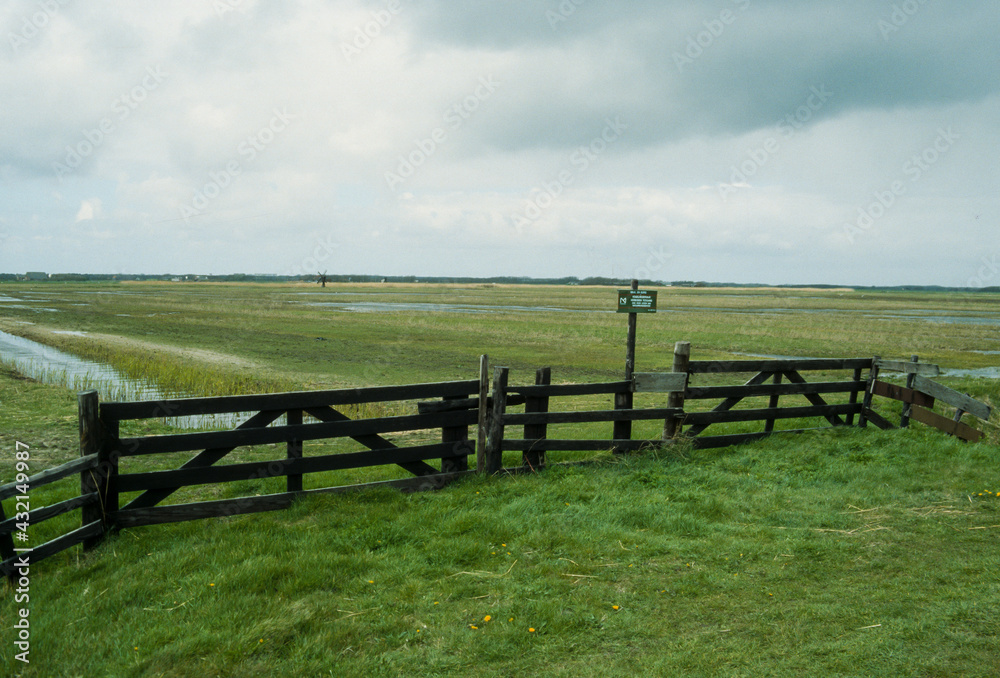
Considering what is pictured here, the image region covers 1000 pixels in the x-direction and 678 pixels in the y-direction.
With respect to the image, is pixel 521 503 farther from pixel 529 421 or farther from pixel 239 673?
pixel 239 673

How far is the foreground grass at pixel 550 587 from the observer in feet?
13.8

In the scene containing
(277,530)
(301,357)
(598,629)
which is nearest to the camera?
(598,629)

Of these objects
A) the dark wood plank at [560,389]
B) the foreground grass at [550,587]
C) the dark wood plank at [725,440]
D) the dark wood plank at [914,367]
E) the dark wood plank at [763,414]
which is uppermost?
the dark wood plank at [914,367]

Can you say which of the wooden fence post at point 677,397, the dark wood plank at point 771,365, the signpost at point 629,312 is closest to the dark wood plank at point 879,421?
the dark wood plank at point 771,365

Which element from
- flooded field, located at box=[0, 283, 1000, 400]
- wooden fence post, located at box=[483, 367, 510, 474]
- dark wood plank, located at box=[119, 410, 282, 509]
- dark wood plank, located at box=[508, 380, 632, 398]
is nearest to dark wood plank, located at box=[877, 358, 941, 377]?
dark wood plank, located at box=[508, 380, 632, 398]

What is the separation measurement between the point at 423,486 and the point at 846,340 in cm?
4032

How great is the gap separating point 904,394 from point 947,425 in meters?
0.83

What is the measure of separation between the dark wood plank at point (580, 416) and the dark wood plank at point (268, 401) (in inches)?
32.8

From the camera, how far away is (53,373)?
22.2m

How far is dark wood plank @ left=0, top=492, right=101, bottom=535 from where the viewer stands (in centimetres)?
514

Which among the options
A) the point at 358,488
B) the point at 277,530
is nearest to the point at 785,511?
the point at 358,488

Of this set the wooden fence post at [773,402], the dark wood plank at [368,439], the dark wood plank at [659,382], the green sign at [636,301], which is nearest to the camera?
the dark wood plank at [368,439]

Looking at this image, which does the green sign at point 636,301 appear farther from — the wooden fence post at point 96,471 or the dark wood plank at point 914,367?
the wooden fence post at point 96,471

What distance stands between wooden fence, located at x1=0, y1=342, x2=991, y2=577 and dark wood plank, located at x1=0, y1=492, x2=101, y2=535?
0.01m
